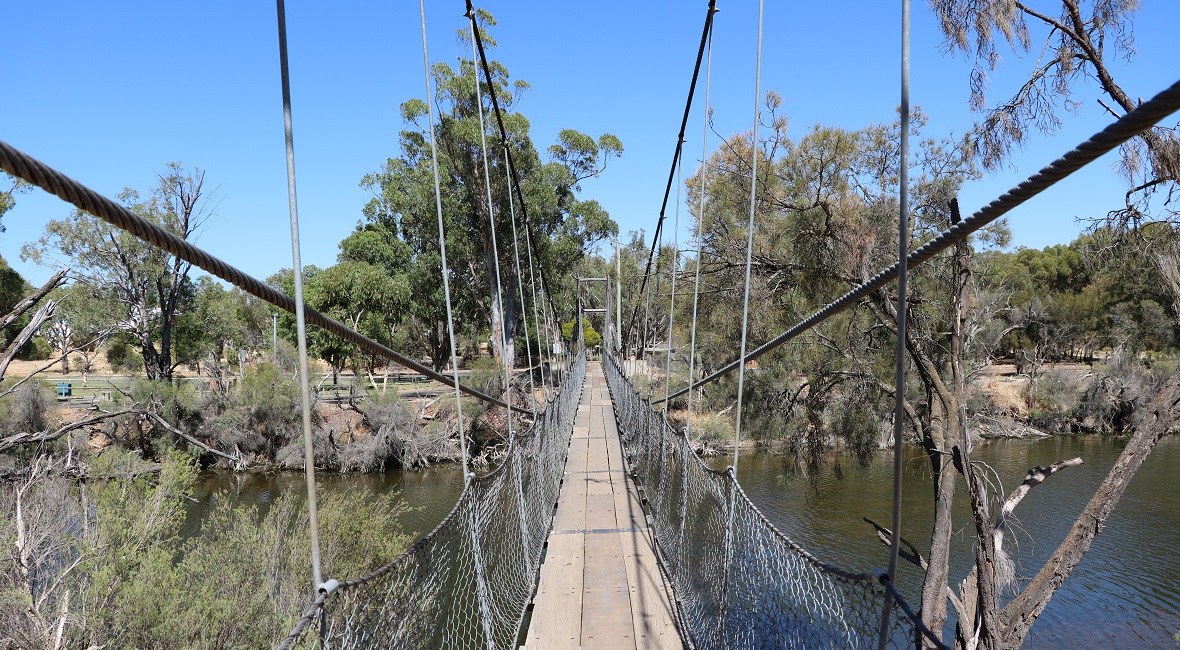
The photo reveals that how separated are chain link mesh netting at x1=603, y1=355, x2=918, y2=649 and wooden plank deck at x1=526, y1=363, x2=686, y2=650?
0.09m

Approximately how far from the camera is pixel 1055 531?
725cm

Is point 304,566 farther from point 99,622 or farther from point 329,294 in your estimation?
point 329,294

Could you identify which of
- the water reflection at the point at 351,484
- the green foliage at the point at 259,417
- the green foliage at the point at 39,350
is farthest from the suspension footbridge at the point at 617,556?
the green foliage at the point at 39,350

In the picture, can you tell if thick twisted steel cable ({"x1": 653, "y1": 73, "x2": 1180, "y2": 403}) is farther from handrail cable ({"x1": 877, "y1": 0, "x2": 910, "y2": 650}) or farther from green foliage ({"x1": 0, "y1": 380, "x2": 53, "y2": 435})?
green foliage ({"x1": 0, "y1": 380, "x2": 53, "y2": 435})

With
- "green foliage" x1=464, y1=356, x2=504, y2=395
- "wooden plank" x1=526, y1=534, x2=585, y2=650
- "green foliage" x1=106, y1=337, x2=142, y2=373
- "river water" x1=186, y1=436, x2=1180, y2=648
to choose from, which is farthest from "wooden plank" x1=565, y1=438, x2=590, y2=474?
"green foliage" x1=106, y1=337, x2=142, y2=373

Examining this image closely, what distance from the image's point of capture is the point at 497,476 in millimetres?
2486

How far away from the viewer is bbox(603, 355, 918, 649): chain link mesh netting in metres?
1.38

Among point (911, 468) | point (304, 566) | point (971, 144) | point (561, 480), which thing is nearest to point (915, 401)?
point (971, 144)

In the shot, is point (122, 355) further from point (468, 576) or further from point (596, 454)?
point (468, 576)

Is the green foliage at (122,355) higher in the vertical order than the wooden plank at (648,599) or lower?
higher

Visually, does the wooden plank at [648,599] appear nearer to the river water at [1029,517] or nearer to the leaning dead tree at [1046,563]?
the leaning dead tree at [1046,563]

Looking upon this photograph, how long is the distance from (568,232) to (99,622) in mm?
11739

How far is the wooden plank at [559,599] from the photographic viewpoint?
2.15m

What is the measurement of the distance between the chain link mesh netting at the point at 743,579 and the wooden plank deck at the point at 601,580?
0.09 meters
